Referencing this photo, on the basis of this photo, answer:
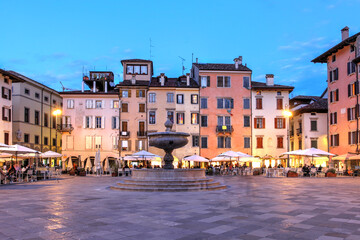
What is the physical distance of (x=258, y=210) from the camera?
35.1 ft

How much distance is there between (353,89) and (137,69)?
90.9 feet

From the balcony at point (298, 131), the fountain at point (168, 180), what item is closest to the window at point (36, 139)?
the fountain at point (168, 180)

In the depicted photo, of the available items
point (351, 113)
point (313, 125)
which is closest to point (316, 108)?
point (313, 125)

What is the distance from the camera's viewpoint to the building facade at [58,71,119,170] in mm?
48469

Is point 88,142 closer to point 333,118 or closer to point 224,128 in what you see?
point 224,128

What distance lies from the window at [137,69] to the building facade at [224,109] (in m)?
7.62

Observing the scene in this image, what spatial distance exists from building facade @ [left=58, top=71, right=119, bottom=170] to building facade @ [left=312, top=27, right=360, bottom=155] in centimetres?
2690

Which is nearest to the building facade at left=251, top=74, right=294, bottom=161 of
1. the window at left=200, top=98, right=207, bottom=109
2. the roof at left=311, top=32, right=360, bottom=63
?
the window at left=200, top=98, right=207, bottom=109

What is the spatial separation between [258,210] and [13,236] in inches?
260

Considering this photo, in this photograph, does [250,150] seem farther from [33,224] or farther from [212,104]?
[33,224]

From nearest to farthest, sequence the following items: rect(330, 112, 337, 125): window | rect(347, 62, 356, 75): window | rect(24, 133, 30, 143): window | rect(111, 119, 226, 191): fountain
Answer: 1. rect(111, 119, 226, 191): fountain
2. rect(347, 62, 356, 75): window
3. rect(330, 112, 337, 125): window
4. rect(24, 133, 30, 143): window

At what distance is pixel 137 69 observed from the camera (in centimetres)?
5094

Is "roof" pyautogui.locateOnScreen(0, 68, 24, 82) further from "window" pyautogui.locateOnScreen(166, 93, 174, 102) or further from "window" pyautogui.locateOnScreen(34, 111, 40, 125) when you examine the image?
"window" pyautogui.locateOnScreen(166, 93, 174, 102)

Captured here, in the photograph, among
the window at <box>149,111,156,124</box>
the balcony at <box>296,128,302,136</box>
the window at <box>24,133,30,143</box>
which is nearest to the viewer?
the window at <box>24,133,30,143</box>
